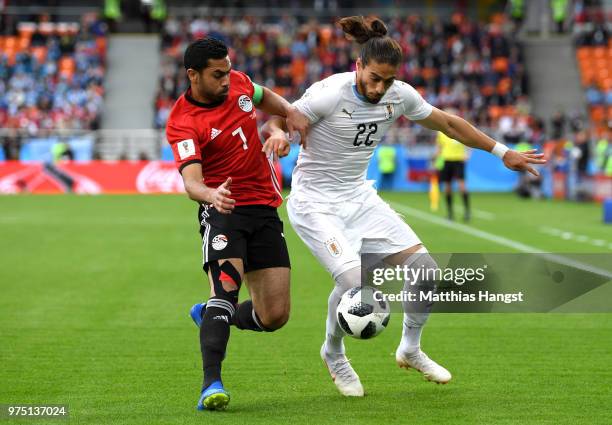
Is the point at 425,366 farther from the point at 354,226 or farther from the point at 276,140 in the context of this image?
the point at 276,140

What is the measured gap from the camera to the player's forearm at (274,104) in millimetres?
6977

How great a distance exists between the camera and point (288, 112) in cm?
687

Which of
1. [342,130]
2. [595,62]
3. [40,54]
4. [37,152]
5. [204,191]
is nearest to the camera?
[204,191]

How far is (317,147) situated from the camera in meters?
7.08

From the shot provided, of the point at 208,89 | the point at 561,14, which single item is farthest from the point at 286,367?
the point at 561,14

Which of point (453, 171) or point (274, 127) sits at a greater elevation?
point (274, 127)

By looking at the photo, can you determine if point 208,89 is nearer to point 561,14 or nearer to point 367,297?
point 367,297

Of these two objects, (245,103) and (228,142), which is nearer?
(228,142)

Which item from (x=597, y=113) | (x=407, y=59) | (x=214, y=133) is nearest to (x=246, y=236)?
(x=214, y=133)

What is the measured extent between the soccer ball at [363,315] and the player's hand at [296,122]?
3.65 feet

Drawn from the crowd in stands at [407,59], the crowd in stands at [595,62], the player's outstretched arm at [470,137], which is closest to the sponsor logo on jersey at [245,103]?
the player's outstretched arm at [470,137]

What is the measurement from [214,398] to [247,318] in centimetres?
106

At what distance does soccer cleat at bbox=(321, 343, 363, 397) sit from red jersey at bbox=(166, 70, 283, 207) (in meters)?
1.09

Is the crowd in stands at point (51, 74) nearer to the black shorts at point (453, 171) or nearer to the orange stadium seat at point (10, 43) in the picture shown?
the orange stadium seat at point (10, 43)
